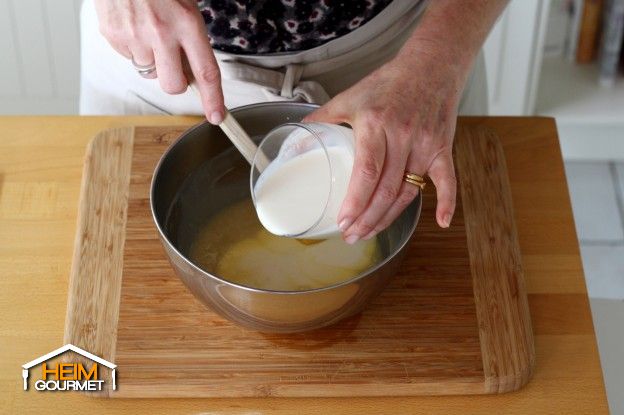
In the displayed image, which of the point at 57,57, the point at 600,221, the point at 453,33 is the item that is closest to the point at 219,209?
the point at 453,33

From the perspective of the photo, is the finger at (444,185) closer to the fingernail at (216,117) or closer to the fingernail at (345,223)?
the fingernail at (345,223)

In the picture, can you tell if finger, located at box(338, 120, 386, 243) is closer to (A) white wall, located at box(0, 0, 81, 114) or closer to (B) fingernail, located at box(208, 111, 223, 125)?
(B) fingernail, located at box(208, 111, 223, 125)

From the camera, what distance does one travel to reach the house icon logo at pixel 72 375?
92cm

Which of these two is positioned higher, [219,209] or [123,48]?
[123,48]

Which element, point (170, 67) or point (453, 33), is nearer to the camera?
point (170, 67)

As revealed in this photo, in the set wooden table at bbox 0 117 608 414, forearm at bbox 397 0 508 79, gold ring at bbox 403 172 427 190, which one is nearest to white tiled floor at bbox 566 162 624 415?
wooden table at bbox 0 117 608 414

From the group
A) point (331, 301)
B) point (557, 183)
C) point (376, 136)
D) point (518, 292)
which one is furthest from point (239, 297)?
point (557, 183)

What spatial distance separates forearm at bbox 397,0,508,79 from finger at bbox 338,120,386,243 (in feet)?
0.48

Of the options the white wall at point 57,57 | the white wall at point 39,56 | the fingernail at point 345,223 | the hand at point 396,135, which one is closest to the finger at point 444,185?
the hand at point 396,135

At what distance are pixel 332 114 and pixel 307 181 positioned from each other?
87 mm

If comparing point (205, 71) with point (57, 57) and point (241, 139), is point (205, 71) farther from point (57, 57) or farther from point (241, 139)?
point (57, 57)

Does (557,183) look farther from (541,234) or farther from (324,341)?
(324,341)

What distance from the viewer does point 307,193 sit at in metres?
0.91

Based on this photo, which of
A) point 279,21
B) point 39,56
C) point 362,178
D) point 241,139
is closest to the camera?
point 362,178
